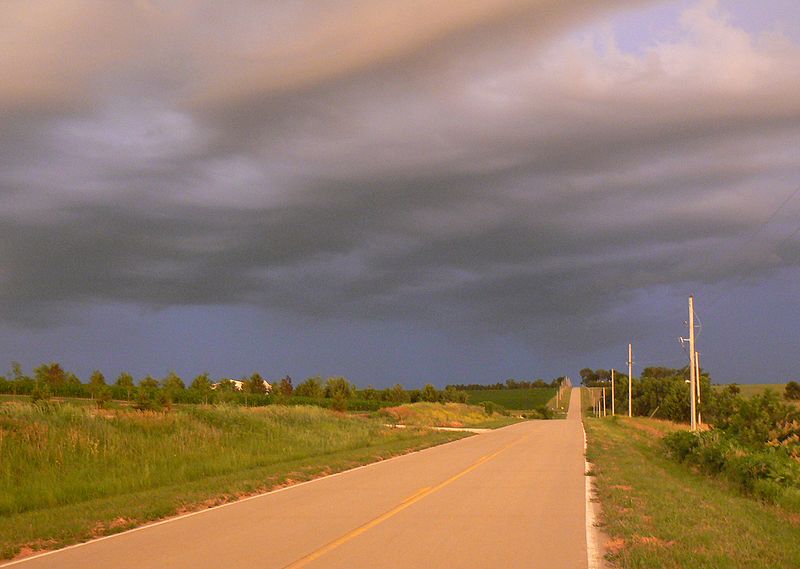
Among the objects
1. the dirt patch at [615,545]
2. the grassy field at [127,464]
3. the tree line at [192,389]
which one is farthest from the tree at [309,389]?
the dirt patch at [615,545]

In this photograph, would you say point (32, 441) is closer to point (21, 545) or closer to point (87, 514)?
point (87, 514)

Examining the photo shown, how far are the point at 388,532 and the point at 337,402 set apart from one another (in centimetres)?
6124

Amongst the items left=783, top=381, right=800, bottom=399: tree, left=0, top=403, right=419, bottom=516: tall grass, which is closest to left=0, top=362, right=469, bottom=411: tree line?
left=0, top=403, right=419, bottom=516: tall grass

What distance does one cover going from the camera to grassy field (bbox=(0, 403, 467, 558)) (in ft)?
44.4

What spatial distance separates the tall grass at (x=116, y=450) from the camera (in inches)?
662

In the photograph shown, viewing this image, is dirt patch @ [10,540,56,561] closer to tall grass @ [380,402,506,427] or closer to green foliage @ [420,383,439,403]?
tall grass @ [380,402,506,427]

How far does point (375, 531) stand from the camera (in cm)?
1173

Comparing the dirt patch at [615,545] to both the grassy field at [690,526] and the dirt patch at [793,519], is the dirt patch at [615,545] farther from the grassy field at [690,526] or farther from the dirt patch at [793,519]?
the dirt patch at [793,519]

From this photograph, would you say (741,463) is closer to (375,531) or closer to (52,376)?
(375,531)

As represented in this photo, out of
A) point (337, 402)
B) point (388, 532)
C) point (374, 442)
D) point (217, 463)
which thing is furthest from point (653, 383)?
point (388, 532)

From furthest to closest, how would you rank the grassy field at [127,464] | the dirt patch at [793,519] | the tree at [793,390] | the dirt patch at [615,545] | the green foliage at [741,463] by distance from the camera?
the tree at [793,390], the green foliage at [741,463], the dirt patch at [793,519], the grassy field at [127,464], the dirt patch at [615,545]

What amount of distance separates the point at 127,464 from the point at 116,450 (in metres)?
0.95

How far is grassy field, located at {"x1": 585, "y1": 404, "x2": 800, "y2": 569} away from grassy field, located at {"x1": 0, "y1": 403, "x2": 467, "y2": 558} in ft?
25.6

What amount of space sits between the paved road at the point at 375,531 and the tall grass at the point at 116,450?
396 centimetres
